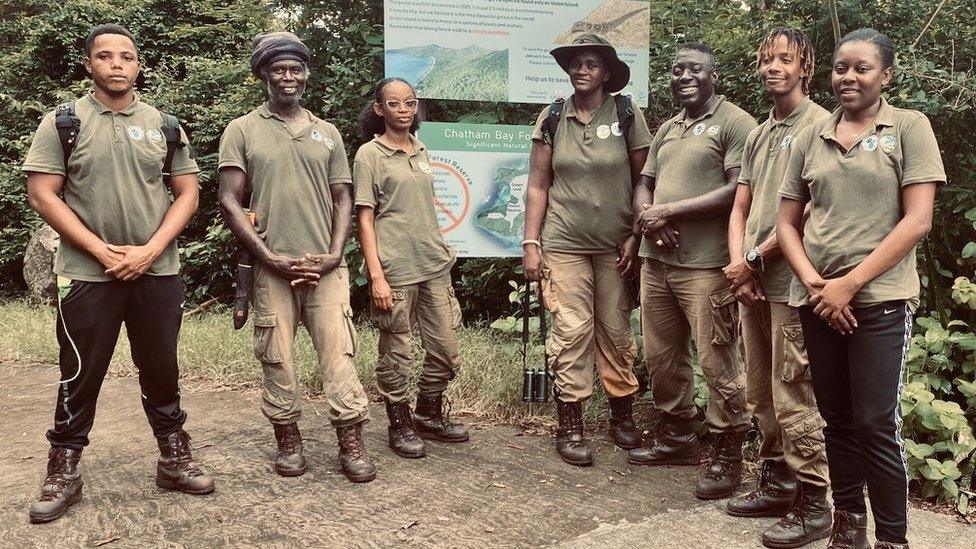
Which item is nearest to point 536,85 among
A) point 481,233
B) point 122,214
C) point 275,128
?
point 481,233

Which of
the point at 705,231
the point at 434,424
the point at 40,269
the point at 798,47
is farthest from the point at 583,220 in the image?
the point at 40,269

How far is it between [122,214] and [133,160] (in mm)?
237

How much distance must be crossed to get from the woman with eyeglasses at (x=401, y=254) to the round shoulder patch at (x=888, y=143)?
232 cm

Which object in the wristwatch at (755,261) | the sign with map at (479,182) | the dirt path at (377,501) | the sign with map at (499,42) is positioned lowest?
the dirt path at (377,501)

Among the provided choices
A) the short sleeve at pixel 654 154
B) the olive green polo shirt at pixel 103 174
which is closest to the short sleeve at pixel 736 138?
the short sleeve at pixel 654 154

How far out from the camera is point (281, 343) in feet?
13.2

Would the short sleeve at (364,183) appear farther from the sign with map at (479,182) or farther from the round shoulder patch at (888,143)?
the round shoulder patch at (888,143)

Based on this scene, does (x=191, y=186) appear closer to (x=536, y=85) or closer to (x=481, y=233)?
(x=481, y=233)

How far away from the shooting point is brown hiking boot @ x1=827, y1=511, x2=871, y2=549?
3.07 metres

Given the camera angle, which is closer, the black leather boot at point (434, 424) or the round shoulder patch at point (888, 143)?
the round shoulder patch at point (888, 143)

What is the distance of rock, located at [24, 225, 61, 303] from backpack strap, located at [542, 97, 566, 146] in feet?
26.7

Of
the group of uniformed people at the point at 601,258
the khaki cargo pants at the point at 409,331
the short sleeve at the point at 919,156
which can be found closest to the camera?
the short sleeve at the point at 919,156

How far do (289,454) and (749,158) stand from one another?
2569 millimetres

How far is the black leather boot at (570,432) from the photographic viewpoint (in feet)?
14.1
